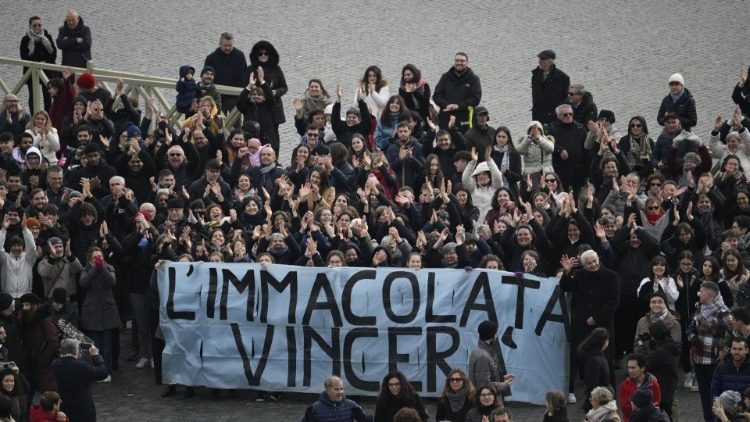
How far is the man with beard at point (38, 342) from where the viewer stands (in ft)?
75.2

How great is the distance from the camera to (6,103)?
28.6 meters

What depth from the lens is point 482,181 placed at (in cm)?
2605

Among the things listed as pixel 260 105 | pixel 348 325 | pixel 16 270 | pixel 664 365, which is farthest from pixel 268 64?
pixel 664 365

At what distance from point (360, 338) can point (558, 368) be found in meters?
A: 2.22

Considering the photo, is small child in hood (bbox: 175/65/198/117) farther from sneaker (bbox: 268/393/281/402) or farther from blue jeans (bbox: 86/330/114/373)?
sneaker (bbox: 268/393/281/402)

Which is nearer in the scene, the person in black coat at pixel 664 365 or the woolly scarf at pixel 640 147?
the person in black coat at pixel 664 365

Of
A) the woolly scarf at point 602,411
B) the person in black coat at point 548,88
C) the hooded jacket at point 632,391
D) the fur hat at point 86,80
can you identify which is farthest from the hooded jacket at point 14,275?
the person in black coat at point 548,88

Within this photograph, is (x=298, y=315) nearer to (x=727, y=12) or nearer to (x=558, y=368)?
(x=558, y=368)

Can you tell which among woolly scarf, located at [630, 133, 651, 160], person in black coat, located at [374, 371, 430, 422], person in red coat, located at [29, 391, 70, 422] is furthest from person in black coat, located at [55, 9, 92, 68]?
person in black coat, located at [374, 371, 430, 422]

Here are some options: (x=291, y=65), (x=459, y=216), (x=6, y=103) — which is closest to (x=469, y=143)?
(x=459, y=216)

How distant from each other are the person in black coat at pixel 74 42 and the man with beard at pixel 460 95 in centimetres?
592

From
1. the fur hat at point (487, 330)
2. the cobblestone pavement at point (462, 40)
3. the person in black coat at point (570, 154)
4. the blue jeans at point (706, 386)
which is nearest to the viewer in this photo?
the fur hat at point (487, 330)

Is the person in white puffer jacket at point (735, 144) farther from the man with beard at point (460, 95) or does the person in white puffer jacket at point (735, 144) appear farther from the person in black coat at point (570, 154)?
the man with beard at point (460, 95)

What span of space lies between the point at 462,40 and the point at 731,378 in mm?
15885
